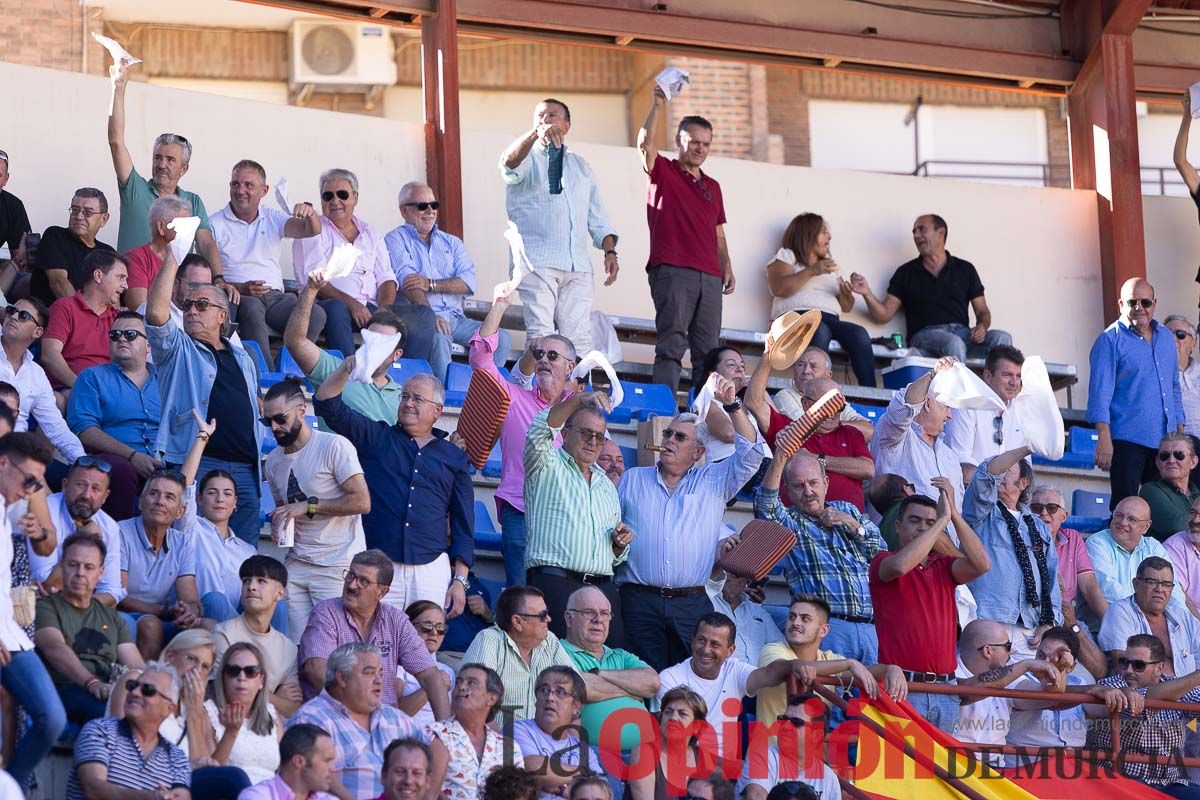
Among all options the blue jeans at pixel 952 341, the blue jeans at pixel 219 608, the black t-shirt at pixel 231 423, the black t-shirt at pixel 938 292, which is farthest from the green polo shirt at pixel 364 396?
the black t-shirt at pixel 938 292

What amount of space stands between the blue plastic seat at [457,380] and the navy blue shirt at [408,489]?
5.50 ft

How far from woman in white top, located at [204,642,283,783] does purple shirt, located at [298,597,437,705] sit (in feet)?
1.36

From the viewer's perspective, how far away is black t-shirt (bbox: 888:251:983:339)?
1218 cm

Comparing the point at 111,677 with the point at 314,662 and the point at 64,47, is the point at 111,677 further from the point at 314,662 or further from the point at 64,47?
the point at 64,47

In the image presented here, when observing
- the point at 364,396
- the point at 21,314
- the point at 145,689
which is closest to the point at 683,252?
the point at 364,396

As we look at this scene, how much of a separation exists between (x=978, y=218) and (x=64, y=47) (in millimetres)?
9051

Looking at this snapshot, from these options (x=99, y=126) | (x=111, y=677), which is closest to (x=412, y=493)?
(x=111, y=677)

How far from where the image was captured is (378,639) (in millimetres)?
6957

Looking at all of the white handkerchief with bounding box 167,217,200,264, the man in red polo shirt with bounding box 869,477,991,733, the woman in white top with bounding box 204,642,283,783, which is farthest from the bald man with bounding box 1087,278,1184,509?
the woman in white top with bounding box 204,642,283,783

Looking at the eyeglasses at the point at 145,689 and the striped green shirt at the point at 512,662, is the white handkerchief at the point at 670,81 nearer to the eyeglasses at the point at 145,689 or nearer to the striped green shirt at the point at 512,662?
the striped green shirt at the point at 512,662

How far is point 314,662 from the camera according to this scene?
6.88m

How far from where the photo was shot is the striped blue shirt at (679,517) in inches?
314

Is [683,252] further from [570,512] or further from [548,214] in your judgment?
[570,512]

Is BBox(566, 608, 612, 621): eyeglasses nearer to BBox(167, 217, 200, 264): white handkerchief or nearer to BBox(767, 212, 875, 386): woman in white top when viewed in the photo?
BBox(167, 217, 200, 264): white handkerchief
